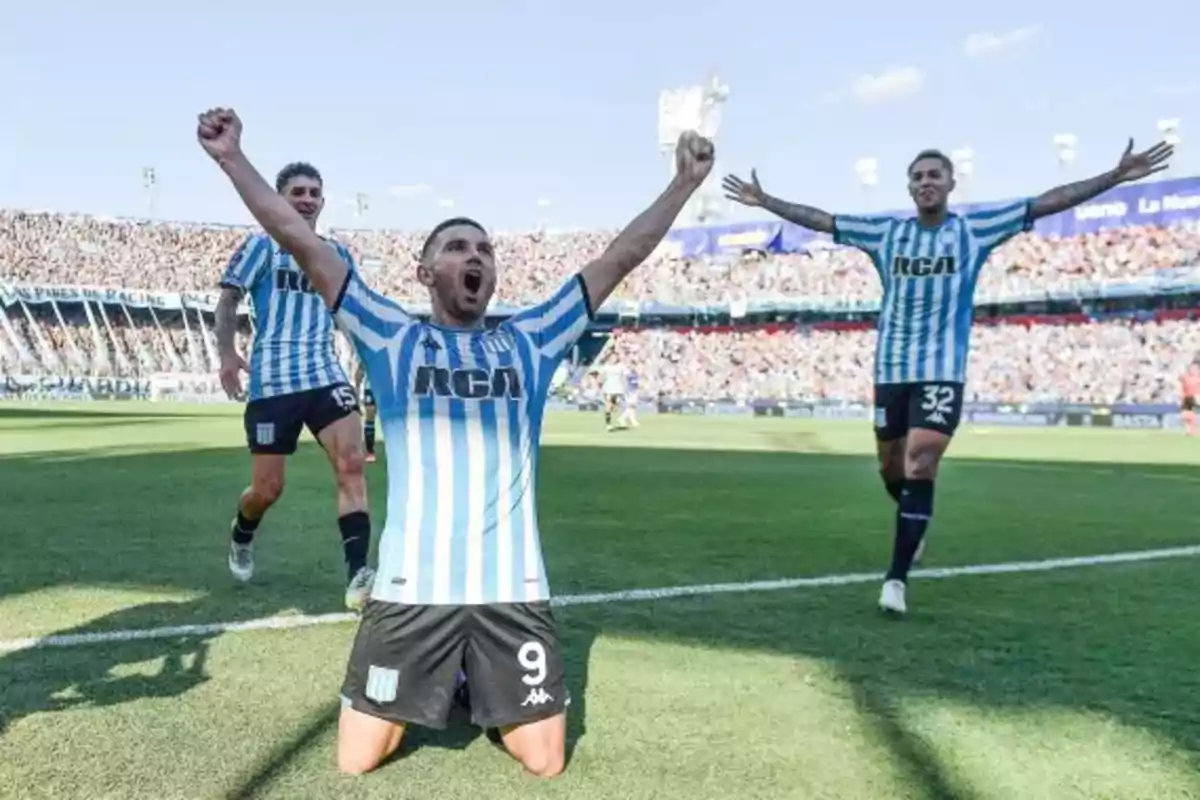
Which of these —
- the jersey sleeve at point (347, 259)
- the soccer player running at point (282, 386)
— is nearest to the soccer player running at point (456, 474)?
the jersey sleeve at point (347, 259)

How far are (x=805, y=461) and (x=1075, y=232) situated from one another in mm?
32151

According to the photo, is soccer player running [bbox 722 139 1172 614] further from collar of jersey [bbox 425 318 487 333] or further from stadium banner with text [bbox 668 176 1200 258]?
stadium banner with text [bbox 668 176 1200 258]

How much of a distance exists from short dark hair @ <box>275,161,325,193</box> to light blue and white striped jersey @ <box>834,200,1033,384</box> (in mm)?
2845

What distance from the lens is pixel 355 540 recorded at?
5480 millimetres

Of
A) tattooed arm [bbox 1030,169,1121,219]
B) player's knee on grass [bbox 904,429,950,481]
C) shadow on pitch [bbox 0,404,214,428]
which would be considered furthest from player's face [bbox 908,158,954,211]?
shadow on pitch [bbox 0,404,214,428]

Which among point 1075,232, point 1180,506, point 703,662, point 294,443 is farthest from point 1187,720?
point 1075,232

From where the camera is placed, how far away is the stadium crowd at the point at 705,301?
42656mm

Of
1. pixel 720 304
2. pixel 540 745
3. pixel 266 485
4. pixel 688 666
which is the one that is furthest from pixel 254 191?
pixel 720 304

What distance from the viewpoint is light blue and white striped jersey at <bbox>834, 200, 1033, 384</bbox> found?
587cm

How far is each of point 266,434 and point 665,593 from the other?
2092 mm

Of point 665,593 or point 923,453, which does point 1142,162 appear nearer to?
point 923,453

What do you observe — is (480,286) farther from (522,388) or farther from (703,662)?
(703,662)

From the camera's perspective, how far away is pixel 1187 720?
360 cm

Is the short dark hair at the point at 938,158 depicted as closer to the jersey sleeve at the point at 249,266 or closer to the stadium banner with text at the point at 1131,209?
the jersey sleeve at the point at 249,266
